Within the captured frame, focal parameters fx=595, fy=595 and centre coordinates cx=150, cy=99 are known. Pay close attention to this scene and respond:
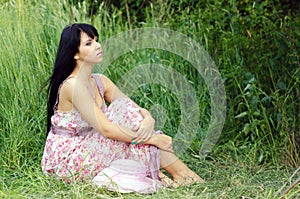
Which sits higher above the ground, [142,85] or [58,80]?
[58,80]

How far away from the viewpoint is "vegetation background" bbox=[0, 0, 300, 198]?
3332 millimetres

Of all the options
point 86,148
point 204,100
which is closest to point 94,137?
point 86,148

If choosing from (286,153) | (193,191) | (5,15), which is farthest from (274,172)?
(5,15)

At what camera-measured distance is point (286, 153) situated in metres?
3.85

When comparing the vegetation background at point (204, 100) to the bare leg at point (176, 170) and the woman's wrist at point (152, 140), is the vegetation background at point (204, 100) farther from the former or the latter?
the woman's wrist at point (152, 140)

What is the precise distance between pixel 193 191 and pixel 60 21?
216 cm

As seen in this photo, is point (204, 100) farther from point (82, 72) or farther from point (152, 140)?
point (82, 72)

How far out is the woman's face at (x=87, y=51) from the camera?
10.9ft

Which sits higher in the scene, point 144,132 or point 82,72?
point 82,72

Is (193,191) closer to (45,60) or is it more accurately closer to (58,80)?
(58,80)

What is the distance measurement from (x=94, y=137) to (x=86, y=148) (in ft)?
0.25

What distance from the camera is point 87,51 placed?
3324 mm

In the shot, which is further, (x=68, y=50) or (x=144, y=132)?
(x=68, y=50)

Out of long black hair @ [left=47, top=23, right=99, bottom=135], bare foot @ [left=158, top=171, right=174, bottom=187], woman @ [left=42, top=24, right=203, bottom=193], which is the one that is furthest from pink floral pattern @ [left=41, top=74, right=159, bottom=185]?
long black hair @ [left=47, top=23, right=99, bottom=135]
